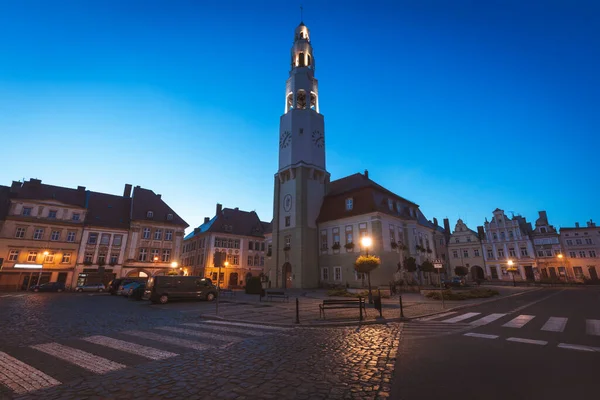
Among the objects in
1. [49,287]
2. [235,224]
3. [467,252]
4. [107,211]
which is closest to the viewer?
[49,287]

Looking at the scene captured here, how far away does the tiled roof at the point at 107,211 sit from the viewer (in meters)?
43.3

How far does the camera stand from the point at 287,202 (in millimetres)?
40625

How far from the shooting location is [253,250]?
54156mm

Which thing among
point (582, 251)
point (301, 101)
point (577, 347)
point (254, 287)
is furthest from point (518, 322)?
point (582, 251)

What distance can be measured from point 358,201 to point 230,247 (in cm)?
2638

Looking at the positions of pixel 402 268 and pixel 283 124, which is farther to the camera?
pixel 283 124

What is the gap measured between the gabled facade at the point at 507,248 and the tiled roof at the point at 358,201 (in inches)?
1060

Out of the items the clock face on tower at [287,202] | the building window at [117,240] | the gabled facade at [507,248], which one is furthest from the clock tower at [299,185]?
the gabled facade at [507,248]

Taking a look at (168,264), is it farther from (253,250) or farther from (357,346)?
(357,346)

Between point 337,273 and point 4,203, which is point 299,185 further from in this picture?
point 4,203

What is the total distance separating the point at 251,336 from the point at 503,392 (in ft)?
21.1

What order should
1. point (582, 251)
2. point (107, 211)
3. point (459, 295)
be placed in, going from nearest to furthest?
Result: point (459, 295), point (107, 211), point (582, 251)

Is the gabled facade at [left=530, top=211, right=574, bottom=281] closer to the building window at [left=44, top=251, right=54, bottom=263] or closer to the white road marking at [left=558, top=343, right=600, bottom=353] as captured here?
the white road marking at [left=558, top=343, right=600, bottom=353]

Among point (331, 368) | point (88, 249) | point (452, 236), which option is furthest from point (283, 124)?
point (452, 236)
